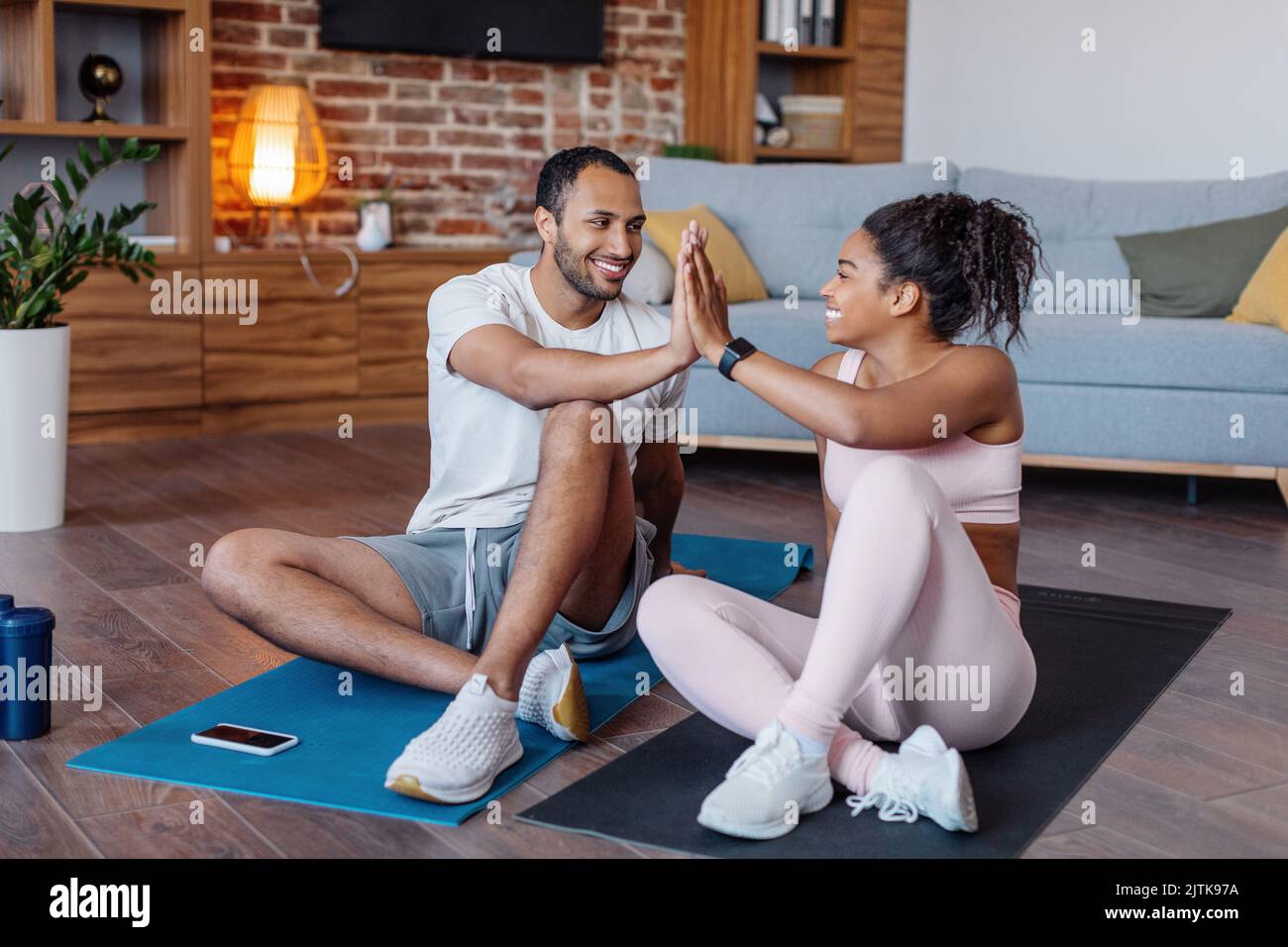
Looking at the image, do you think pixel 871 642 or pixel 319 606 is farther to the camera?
pixel 319 606

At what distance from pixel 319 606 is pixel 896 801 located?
882 mm

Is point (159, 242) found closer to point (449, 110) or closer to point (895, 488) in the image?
point (449, 110)

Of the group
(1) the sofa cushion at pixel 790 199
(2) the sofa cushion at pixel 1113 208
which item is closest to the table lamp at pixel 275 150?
(1) the sofa cushion at pixel 790 199

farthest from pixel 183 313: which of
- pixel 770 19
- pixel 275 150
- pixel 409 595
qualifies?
pixel 409 595

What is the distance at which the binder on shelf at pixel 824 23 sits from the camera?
19.0 ft

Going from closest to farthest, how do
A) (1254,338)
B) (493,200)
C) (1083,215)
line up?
(1254,338) → (1083,215) → (493,200)

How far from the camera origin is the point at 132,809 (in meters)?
1.79

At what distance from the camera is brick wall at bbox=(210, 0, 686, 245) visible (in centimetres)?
489

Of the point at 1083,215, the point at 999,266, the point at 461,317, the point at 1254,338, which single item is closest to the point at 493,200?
the point at 1083,215

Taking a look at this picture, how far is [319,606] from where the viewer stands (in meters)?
2.11

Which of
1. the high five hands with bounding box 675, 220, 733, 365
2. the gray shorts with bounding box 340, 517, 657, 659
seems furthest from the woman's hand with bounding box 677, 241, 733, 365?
the gray shorts with bounding box 340, 517, 657, 659

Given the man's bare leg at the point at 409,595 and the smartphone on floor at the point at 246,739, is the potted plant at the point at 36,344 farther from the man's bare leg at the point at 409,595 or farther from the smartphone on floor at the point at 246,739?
the smartphone on floor at the point at 246,739
